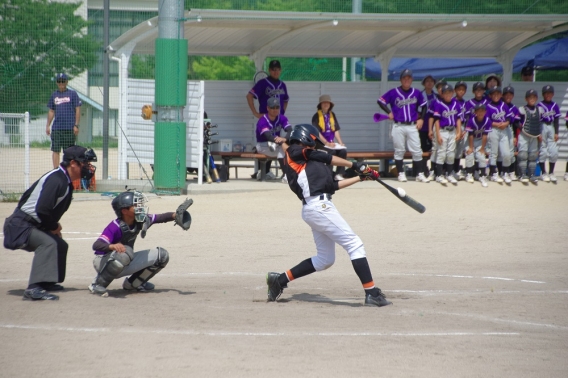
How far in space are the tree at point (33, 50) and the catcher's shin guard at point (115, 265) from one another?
929 cm

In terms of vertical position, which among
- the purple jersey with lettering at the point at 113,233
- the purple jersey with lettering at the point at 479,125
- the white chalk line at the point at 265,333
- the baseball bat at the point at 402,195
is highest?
the purple jersey with lettering at the point at 479,125

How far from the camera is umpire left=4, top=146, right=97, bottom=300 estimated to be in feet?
23.8

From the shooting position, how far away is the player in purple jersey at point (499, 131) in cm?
1567

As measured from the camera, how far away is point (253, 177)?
16.9 metres

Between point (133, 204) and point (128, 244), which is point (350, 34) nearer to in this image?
point (128, 244)

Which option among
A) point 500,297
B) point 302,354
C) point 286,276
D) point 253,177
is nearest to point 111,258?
point 286,276

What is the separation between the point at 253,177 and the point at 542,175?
6.19m

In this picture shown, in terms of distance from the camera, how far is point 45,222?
24.2 feet

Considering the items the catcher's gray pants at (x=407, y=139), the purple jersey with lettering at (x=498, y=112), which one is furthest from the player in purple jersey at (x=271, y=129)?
the purple jersey with lettering at (x=498, y=112)

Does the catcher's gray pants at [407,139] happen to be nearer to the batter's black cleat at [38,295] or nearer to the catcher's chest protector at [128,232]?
the catcher's chest protector at [128,232]

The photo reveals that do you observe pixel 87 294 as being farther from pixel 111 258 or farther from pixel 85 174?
pixel 85 174

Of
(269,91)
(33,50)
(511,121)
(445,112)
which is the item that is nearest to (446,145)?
(445,112)

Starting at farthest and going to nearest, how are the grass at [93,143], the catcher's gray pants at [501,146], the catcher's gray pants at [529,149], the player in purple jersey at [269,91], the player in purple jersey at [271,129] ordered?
1. the grass at [93,143]
2. the player in purple jersey at [269,91]
3. the catcher's gray pants at [529,149]
4. the catcher's gray pants at [501,146]
5. the player in purple jersey at [271,129]

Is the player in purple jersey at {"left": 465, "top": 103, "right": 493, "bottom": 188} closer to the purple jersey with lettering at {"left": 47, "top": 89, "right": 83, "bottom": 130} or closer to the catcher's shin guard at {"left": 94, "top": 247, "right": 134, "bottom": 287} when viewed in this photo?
the purple jersey with lettering at {"left": 47, "top": 89, "right": 83, "bottom": 130}
